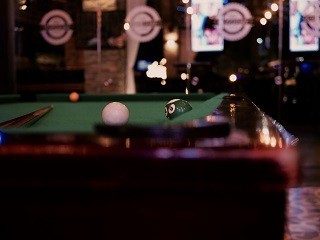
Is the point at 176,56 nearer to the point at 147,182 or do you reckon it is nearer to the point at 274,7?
the point at 274,7

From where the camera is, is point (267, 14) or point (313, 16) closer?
point (313, 16)

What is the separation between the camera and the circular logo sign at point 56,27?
8.00m

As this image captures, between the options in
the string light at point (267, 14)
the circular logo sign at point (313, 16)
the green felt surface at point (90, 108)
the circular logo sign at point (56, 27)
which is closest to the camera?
the green felt surface at point (90, 108)

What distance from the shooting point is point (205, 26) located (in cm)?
862

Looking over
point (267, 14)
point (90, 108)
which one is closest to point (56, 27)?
point (267, 14)

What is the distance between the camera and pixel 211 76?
374 inches

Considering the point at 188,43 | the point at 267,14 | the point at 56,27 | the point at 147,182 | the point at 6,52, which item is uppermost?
the point at 267,14

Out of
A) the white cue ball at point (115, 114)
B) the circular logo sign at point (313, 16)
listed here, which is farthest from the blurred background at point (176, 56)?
the white cue ball at point (115, 114)

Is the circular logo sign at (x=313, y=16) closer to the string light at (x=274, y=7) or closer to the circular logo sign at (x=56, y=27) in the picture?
the string light at (x=274, y=7)

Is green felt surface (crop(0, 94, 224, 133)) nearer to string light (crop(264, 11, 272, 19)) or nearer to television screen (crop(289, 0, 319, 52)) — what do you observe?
television screen (crop(289, 0, 319, 52))

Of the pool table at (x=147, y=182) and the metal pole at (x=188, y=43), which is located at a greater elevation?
the metal pole at (x=188, y=43)

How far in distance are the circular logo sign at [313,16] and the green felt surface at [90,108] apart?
4.36 metres

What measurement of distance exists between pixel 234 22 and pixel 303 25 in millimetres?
1369

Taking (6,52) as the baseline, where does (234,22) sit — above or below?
above
